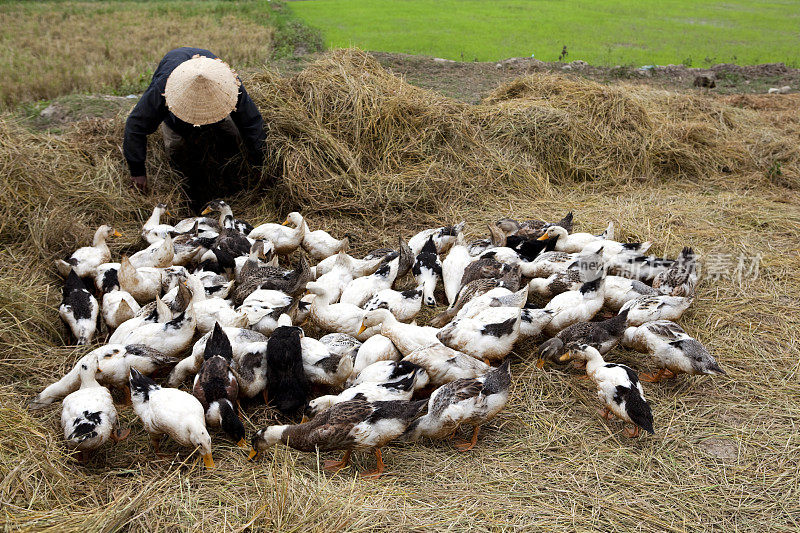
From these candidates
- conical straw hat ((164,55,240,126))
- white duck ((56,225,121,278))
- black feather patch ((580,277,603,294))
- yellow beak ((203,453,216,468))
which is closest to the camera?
yellow beak ((203,453,216,468))

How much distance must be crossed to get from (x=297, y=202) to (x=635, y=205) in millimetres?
4064

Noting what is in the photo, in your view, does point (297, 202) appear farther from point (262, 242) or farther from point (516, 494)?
point (516, 494)

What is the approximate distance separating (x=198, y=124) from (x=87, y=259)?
1.70 meters

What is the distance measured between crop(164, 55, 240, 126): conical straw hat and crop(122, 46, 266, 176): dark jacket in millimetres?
282

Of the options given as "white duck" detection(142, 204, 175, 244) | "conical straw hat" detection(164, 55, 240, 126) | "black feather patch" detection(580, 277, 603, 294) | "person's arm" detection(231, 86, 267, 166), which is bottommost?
"black feather patch" detection(580, 277, 603, 294)

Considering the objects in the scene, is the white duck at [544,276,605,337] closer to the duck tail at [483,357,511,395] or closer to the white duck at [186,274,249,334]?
the duck tail at [483,357,511,395]

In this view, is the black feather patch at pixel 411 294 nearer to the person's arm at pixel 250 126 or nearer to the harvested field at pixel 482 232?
the harvested field at pixel 482 232

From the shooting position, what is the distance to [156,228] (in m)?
5.58

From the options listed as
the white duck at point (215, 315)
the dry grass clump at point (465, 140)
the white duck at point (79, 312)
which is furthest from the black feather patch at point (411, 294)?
the white duck at point (79, 312)

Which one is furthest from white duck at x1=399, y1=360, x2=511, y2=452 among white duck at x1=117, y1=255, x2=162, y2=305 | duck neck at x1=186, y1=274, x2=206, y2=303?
white duck at x1=117, y1=255, x2=162, y2=305

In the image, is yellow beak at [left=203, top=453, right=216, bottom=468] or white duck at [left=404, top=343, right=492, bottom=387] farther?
white duck at [left=404, top=343, right=492, bottom=387]

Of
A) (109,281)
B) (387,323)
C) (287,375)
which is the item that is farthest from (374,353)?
(109,281)

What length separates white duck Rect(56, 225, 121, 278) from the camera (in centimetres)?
500

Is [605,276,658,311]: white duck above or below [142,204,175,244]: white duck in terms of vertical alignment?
below
